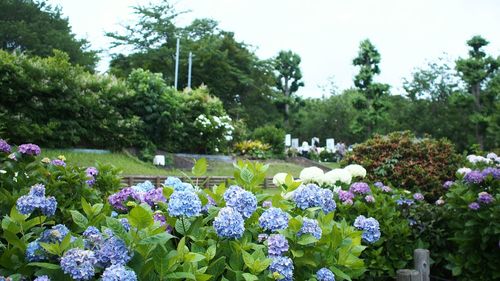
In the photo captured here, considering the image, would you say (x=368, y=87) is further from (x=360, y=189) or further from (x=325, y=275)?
(x=325, y=275)

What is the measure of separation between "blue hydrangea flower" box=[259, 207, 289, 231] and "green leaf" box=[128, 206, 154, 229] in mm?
465

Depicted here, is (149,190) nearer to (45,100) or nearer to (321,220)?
(321,220)

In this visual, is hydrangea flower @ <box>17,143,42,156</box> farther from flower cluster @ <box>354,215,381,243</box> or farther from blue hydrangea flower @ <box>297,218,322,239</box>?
flower cluster @ <box>354,215,381,243</box>

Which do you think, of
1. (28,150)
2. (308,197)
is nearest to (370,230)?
(308,197)

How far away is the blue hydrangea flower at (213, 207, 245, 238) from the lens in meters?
1.61

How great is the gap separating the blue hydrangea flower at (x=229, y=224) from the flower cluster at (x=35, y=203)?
0.60 metres

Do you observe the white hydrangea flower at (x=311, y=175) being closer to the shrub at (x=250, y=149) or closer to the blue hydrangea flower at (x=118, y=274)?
the blue hydrangea flower at (x=118, y=274)

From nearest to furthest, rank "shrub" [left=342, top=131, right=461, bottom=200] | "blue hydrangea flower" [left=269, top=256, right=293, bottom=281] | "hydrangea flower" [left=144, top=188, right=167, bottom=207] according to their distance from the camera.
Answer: "blue hydrangea flower" [left=269, top=256, right=293, bottom=281] → "hydrangea flower" [left=144, top=188, right=167, bottom=207] → "shrub" [left=342, top=131, right=461, bottom=200]

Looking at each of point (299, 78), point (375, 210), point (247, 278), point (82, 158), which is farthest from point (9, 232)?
point (299, 78)

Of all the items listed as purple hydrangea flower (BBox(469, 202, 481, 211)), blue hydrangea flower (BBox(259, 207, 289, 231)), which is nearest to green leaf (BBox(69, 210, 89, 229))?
blue hydrangea flower (BBox(259, 207, 289, 231))

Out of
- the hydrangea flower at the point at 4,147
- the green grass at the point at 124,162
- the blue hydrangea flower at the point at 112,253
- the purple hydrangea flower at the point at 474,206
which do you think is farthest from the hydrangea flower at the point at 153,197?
the green grass at the point at 124,162

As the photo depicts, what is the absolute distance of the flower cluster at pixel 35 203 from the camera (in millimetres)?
1633

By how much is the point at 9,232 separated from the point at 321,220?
3.75ft

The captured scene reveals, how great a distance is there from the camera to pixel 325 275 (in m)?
1.70
